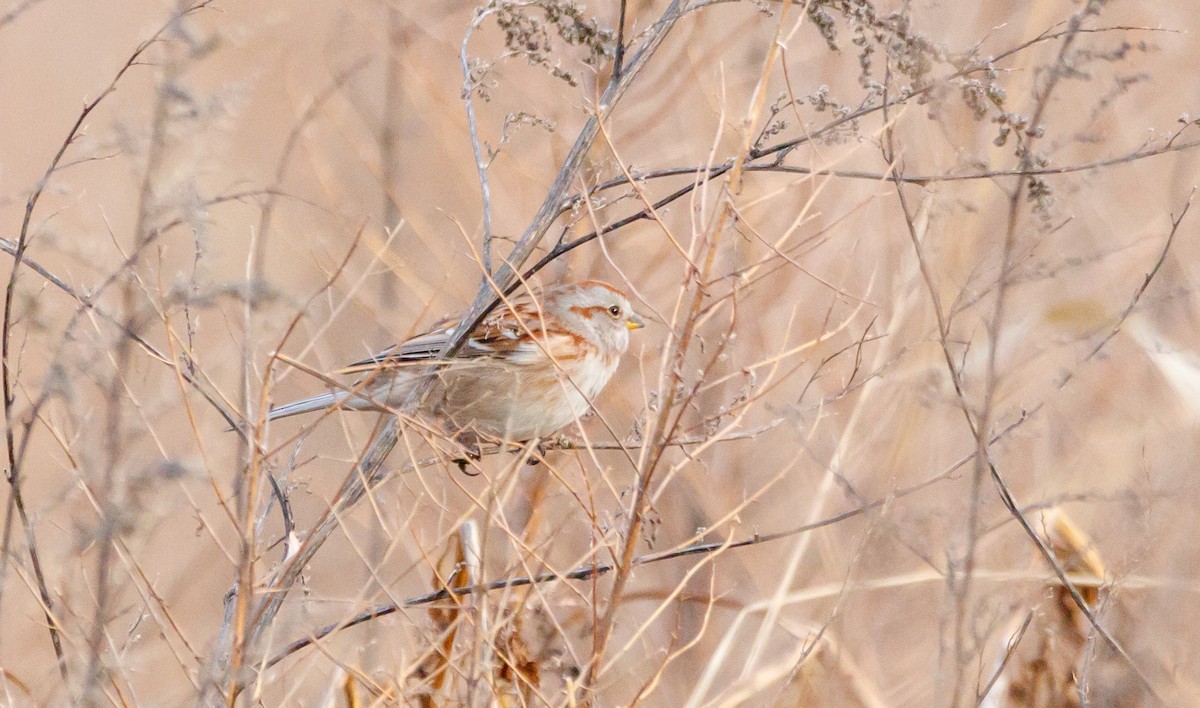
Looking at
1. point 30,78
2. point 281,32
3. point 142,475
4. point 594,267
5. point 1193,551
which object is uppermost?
point 30,78

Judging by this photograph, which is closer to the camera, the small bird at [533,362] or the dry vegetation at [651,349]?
the dry vegetation at [651,349]

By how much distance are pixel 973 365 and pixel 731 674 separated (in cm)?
147

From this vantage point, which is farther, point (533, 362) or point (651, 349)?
point (651, 349)

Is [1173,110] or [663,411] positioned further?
[1173,110]

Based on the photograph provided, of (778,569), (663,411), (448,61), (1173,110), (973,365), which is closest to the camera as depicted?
(663,411)

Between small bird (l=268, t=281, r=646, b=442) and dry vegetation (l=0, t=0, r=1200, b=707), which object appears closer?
dry vegetation (l=0, t=0, r=1200, b=707)

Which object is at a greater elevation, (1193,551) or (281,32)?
(281,32)

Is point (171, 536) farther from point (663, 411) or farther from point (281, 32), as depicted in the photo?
point (663, 411)

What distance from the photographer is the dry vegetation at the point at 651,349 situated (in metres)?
2.08

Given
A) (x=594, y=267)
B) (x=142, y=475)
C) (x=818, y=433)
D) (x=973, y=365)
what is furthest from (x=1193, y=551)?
(x=142, y=475)

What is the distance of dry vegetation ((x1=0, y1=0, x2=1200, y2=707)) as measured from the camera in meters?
2.08

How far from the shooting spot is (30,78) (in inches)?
248

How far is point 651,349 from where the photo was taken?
4.51m

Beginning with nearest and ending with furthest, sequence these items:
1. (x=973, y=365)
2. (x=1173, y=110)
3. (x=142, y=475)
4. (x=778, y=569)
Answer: (x=142, y=475)
(x=973, y=365)
(x=778, y=569)
(x=1173, y=110)
